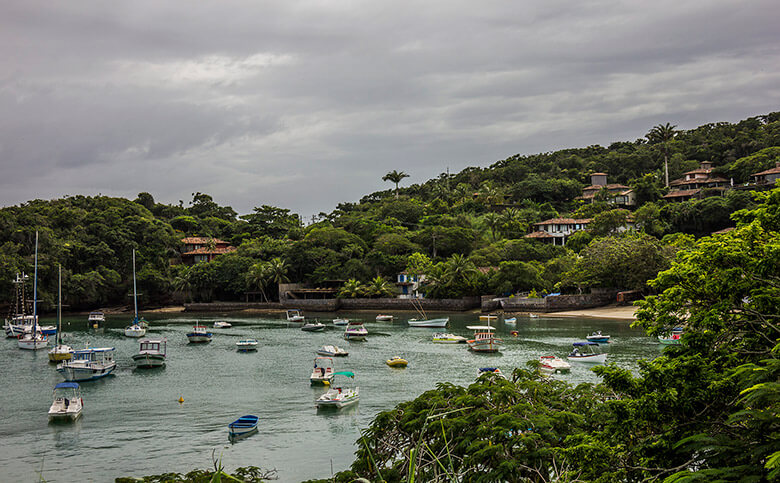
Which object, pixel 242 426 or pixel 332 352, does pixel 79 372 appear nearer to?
pixel 332 352

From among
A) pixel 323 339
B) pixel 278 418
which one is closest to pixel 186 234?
pixel 323 339

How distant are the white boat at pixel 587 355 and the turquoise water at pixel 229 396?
119 cm

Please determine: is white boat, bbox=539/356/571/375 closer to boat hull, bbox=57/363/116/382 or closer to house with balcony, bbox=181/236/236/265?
boat hull, bbox=57/363/116/382

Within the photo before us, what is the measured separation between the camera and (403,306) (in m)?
84.2

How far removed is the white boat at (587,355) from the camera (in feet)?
139

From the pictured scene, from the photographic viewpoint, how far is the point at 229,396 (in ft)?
115

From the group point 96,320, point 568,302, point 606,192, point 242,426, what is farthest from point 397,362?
point 606,192

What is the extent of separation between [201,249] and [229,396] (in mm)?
77141

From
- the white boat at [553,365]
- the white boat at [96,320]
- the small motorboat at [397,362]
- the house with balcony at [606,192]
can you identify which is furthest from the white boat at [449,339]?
the house with balcony at [606,192]

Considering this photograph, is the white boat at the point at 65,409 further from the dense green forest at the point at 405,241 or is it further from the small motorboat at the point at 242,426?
the dense green forest at the point at 405,241

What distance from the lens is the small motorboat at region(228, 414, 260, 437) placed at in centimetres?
2666

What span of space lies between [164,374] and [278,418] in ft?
53.1

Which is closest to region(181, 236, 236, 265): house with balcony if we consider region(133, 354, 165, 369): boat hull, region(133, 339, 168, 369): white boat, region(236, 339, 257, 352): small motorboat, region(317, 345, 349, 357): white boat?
region(236, 339, 257, 352): small motorboat

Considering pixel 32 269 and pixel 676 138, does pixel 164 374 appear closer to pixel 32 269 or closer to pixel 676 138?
pixel 32 269
